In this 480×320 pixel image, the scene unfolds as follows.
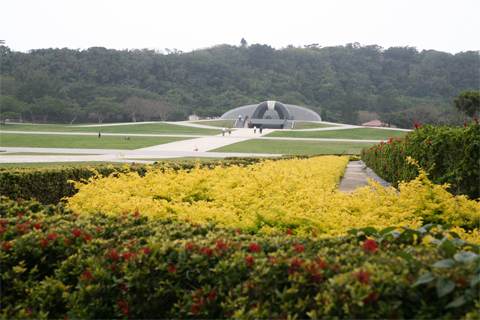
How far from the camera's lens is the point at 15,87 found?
60719mm

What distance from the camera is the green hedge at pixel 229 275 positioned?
5.02 feet

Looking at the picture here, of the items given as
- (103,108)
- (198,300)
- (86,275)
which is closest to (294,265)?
(198,300)

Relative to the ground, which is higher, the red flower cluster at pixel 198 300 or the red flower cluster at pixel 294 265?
the red flower cluster at pixel 294 265

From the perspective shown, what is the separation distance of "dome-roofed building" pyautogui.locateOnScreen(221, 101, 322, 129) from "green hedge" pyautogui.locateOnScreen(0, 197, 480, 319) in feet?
148

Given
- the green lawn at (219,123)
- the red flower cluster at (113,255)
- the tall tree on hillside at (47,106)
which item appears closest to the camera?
the red flower cluster at (113,255)

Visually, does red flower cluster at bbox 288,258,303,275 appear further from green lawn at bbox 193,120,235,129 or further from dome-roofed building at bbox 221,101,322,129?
green lawn at bbox 193,120,235,129

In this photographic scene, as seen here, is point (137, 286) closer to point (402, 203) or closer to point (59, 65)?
point (402, 203)

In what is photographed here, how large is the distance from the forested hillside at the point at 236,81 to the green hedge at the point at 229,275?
61.4 meters

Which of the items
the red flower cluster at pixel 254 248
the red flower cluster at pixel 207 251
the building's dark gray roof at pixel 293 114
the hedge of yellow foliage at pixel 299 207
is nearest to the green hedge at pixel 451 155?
the hedge of yellow foliage at pixel 299 207

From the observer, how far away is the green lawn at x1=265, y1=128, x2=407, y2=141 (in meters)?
33.6

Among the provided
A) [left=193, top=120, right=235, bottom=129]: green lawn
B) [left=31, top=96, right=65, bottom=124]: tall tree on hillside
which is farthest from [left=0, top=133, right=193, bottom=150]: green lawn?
[left=31, top=96, right=65, bottom=124]: tall tree on hillside

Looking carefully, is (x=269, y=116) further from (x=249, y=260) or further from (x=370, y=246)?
(x=249, y=260)

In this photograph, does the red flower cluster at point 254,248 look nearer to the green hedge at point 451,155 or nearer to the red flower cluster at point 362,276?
the red flower cluster at point 362,276

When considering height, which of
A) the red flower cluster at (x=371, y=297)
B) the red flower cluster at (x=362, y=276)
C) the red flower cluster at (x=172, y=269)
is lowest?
the red flower cluster at (x=172, y=269)
